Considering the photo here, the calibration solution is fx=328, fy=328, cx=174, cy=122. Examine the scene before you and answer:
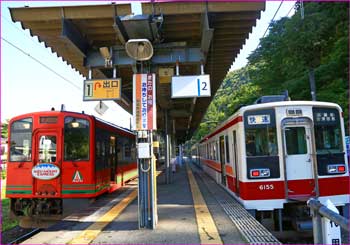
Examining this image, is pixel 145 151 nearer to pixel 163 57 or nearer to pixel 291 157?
pixel 163 57

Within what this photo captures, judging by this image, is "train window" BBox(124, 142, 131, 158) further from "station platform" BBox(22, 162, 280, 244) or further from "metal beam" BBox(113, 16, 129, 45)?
"metal beam" BBox(113, 16, 129, 45)

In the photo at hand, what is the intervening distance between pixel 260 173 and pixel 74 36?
488 centimetres

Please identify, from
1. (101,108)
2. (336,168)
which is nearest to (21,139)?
(101,108)

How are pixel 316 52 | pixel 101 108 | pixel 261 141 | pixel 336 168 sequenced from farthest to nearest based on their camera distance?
1. pixel 316 52
2. pixel 101 108
3. pixel 261 141
4. pixel 336 168

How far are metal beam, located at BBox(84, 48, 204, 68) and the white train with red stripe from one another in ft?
5.38

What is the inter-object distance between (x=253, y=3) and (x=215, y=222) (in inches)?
167

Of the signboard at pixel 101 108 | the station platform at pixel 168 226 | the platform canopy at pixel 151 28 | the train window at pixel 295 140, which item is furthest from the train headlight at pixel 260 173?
the signboard at pixel 101 108

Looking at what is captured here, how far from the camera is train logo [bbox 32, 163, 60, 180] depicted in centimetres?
816

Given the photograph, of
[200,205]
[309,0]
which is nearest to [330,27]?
[309,0]

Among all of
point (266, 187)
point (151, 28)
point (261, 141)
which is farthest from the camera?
point (261, 141)

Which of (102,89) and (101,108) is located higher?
(102,89)

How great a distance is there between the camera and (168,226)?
615 cm

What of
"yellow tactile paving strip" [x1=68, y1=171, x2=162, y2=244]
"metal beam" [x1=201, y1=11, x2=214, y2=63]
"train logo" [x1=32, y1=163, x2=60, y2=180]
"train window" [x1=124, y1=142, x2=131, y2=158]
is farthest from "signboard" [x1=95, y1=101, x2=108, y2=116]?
"train window" [x1=124, y1=142, x2=131, y2=158]

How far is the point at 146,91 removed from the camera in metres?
6.39
